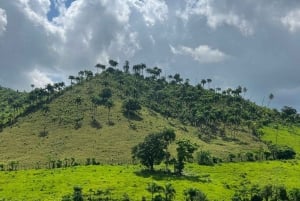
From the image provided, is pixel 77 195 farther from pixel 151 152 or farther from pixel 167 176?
pixel 151 152

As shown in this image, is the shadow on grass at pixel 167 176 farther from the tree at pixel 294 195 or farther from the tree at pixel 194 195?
the tree at pixel 294 195

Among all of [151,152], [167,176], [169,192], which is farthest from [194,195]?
[151,152]

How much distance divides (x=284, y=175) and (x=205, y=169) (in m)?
35.4

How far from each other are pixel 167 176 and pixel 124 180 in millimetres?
20777

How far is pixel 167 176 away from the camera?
178 m

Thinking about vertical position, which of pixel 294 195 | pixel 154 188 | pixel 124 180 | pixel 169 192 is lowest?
pixel 294 195

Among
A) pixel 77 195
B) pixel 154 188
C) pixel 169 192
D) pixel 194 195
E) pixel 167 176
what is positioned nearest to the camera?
pixel 77 195

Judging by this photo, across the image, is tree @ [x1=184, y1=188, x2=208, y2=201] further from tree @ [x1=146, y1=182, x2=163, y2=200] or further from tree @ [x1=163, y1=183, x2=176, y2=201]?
tree @ [x1=146, y1=182, x2=163, y2=200]

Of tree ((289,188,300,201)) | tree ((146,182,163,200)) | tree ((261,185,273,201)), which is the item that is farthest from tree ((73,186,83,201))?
tree ((289,188,300,201))

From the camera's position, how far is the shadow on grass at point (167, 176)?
568 feet

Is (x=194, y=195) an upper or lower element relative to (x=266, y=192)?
lower

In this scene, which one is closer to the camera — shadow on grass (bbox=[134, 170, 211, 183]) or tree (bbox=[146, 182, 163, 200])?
tree (bbox=[146, 182, 163, 200])

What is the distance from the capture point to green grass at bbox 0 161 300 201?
499 feet

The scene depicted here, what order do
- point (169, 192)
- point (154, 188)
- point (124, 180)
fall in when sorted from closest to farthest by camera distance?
point (169, 192) < point (154, 188) < point (124, 180)
